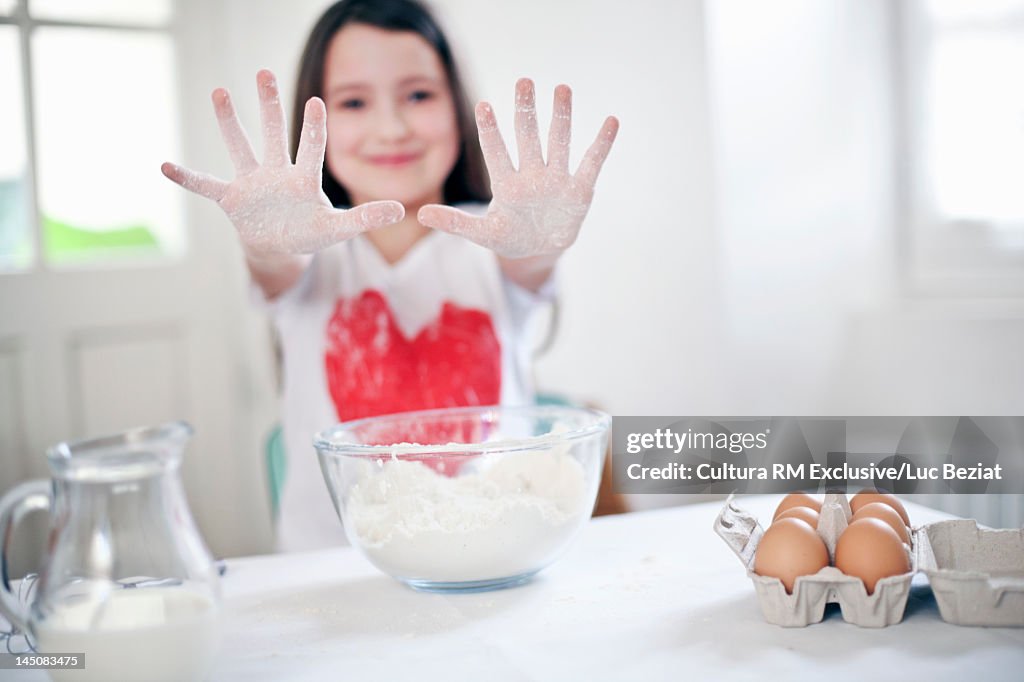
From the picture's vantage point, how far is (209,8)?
91.1 inches

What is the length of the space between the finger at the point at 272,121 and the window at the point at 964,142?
5.52ft

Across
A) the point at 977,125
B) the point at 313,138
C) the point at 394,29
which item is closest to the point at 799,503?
the point at 313,138

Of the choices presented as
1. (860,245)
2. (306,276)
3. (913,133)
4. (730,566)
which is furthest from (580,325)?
(730,566)

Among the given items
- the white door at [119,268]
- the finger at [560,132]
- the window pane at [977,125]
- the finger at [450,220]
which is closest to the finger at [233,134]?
the finger at [450,220]

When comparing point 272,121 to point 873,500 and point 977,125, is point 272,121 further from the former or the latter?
point 977,125

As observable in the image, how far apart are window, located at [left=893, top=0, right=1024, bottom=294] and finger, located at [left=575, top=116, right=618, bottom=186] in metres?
1.44

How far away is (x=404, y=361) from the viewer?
1.36 meters

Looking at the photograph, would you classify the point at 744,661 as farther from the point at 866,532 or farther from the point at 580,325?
the point at 580,325

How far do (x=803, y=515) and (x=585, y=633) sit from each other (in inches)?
8.0

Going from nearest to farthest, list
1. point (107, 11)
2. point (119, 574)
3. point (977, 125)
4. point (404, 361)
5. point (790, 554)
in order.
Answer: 1. point (119, 574)
2. point (790, 554)
3. point (404, 361)
4. point (977, 125)
5. point (107, 11)

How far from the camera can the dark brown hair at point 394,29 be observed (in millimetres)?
1405

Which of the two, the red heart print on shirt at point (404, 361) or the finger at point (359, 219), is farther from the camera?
the red heart print on shirt at point (404, 361)

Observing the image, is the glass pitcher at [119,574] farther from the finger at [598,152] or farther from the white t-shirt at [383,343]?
the white t-shirt at [383,343]

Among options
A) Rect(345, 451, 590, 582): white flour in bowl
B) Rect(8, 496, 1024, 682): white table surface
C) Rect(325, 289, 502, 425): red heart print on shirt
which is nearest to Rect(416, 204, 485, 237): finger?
Rect(345, 451, 590, 582): white flour in bowl
